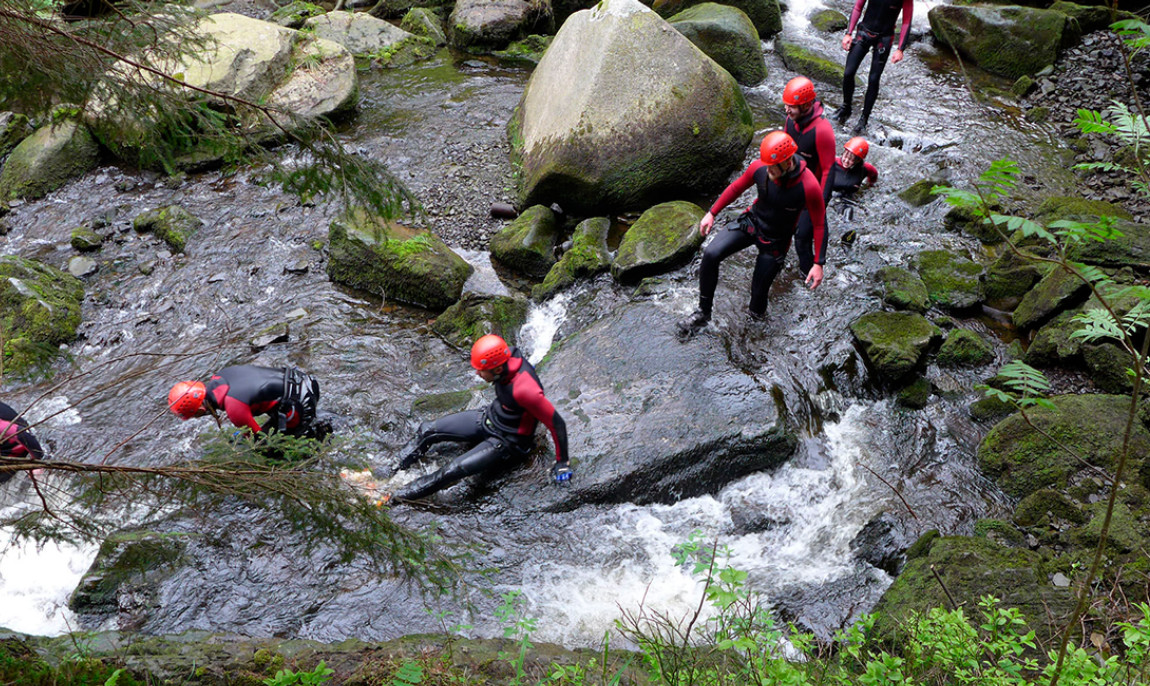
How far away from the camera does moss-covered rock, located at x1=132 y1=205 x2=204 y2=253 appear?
9133 millimetres

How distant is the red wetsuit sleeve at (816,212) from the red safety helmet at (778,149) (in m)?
0.34

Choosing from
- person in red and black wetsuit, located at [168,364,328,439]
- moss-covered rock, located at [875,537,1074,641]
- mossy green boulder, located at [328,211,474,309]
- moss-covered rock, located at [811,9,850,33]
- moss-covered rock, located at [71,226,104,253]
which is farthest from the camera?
moss-covered rock, located at [811,9,850,33]

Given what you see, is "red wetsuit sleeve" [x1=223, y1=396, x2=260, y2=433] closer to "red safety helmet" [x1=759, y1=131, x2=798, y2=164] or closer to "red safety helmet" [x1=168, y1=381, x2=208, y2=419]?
"red safety helmet" [x1=168, y1=381, x2=208, y2=419]

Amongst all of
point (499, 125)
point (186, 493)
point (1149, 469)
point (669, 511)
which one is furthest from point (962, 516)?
point (499, 125)

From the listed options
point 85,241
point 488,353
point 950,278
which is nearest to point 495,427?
point 488,353

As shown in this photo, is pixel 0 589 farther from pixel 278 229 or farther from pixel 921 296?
pixel 921 296

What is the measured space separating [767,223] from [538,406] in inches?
106

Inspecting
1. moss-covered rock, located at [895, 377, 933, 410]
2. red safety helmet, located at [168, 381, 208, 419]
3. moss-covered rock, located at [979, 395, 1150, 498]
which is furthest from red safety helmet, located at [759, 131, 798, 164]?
red safety helmet, located at [168, 381, 208, 419]

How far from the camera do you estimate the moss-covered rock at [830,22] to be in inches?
510

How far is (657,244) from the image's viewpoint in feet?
26.1

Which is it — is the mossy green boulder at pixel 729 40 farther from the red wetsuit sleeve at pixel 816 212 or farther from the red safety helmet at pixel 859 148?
the red wetsuit sleeve at pixel 816 212

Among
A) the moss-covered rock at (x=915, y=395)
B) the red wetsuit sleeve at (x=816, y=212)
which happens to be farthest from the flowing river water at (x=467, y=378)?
the red wetsuit sleeve at (x=816, y=212)

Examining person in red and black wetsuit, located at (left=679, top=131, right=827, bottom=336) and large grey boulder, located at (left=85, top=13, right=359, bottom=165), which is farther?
large grey boulder, located at (left=85, top=13, right=359, bottom=165)

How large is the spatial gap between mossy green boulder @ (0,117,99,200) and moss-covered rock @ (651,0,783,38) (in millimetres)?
9885
